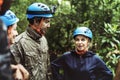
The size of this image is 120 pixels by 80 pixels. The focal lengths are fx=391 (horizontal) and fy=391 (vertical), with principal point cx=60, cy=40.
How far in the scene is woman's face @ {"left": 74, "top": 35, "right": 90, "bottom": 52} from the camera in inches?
215

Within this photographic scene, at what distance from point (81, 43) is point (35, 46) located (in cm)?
122

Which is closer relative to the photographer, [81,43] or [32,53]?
[32,53]

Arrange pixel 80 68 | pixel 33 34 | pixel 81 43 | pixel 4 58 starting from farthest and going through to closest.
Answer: pixel 81 43
pixel 80 68
pixel 33 34
pixel 4 58

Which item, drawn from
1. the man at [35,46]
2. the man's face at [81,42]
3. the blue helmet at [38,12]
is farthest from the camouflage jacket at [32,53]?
the man's face at [81,42]

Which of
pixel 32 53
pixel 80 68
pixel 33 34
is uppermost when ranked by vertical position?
pixel 33 34

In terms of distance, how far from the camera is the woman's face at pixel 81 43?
546 centimetres

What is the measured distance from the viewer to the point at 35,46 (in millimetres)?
4383

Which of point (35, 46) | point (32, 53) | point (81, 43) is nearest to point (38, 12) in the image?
point (35, 46)

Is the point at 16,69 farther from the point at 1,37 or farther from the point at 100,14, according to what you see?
the point at 100,14

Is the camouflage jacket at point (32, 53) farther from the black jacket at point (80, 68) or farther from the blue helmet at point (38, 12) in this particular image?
the black jacket at point (80, 68)

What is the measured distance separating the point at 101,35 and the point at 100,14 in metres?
0.40

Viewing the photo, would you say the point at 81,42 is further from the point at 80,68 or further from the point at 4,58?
the point at 4,58

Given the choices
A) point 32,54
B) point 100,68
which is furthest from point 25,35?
point 100,68

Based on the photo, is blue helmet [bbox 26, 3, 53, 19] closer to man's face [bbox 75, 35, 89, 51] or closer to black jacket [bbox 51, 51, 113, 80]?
man's face [bbox 75, 35, 89, 51]
